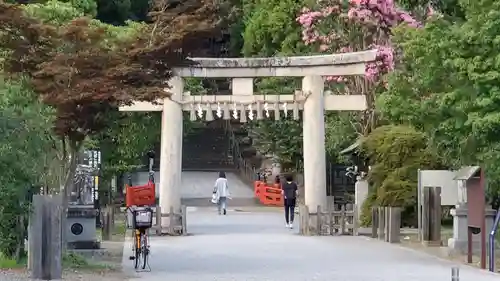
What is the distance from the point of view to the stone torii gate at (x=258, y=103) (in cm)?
2856

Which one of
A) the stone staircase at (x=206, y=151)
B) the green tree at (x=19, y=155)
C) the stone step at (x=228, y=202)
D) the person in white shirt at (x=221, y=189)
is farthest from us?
the stone staircase at (x=206, y=151)

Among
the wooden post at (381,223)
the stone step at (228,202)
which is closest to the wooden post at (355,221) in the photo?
the wooden post at (381,223)

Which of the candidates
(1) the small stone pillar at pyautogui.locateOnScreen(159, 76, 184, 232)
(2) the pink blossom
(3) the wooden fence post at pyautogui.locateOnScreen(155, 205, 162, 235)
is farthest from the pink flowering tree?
(3) the wooden fence post at pyautogui.locateOnScreen(155, 205, 162, 235)

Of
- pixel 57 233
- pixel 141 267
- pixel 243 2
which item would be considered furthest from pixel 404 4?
pixel 243 2

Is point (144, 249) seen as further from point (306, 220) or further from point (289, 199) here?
point (289, 199)

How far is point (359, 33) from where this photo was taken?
38.9 metres

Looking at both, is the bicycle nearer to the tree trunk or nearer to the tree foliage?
the tree trunk

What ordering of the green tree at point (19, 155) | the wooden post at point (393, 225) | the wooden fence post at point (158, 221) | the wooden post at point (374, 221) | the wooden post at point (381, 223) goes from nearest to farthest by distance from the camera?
the green tree at point (19, 155) → the wooden post at point (393, 225) → the wooden post at point (381, 223) → the wooden post at point (374, 221) → the wooden fence post at point (158, 221)

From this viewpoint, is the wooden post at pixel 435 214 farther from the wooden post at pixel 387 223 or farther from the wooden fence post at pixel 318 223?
the wooden fence post at pixel 318 223

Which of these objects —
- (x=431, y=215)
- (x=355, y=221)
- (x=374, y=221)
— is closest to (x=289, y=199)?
(x=355, y=221)

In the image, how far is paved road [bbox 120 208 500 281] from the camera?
17.1 m

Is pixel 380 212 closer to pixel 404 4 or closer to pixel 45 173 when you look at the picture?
pixel 404 4

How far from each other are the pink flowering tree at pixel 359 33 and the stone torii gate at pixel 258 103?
5113 millimetres

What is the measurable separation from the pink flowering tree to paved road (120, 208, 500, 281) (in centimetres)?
864
